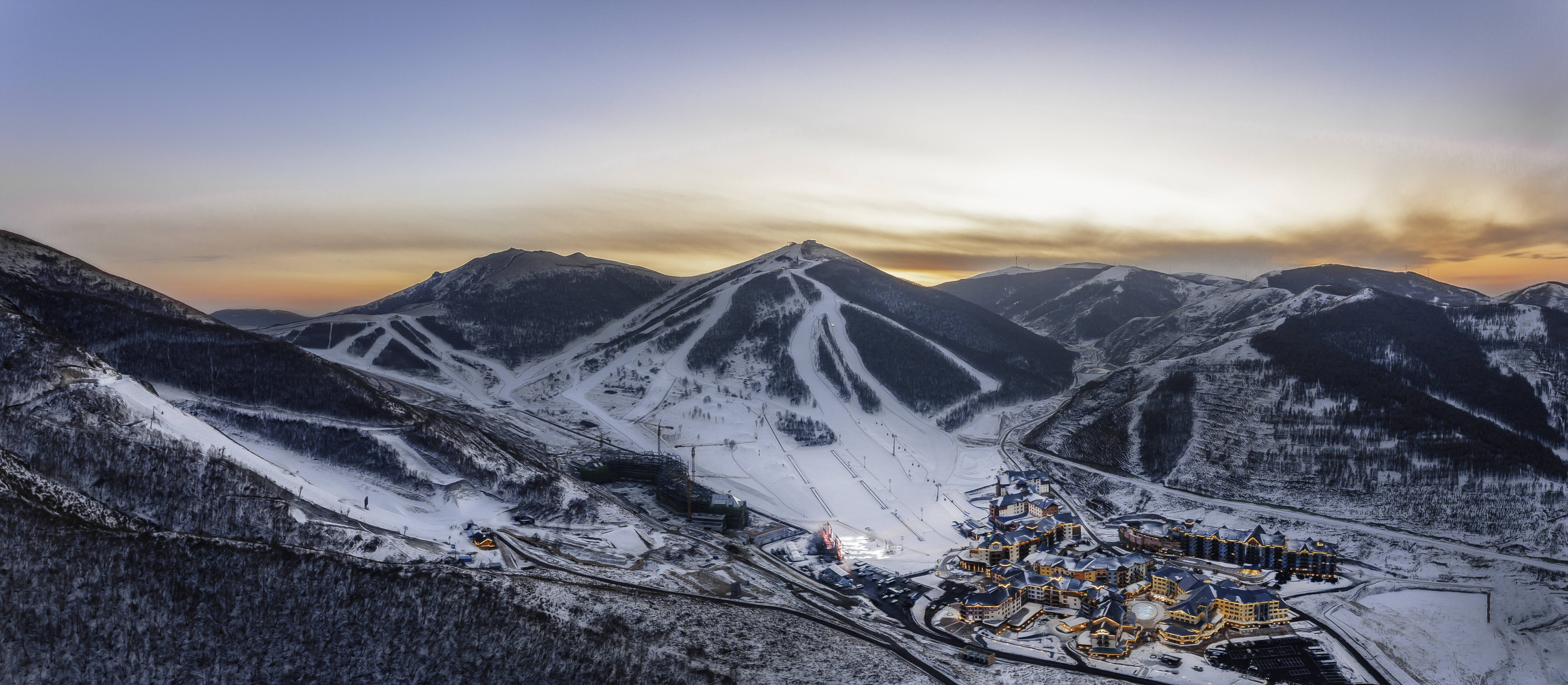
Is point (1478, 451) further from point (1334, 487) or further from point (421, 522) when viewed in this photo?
point (421, 522)

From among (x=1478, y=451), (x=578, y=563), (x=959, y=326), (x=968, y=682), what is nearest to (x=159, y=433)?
(x=578, y=563)

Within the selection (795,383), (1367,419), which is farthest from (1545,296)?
(795,383)

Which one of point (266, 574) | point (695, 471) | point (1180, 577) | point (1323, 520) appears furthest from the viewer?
point (695, 471)

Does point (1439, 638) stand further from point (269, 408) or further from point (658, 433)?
point (269, 408)

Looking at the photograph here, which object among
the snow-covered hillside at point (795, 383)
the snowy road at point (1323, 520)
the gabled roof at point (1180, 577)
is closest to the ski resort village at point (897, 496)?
the gabled roof at point (1180, 577)

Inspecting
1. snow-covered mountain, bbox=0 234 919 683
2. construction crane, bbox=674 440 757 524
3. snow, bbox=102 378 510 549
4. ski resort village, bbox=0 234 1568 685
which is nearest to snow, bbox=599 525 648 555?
ski resort village, bbox=0 234 1568 685

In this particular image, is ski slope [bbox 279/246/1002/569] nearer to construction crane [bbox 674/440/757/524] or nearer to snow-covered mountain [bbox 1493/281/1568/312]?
construction crane [bbox 674/440/757/524]

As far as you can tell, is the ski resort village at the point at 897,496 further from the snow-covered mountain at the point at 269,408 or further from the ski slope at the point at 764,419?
the ski slope at the point at 764,419
